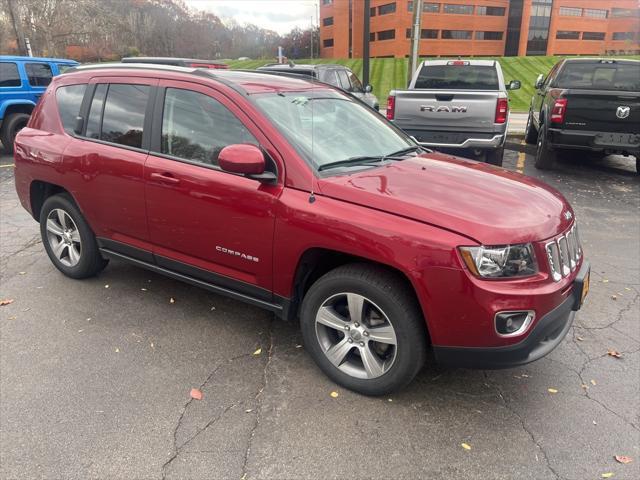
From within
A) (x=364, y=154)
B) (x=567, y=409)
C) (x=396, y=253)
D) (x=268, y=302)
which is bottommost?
(x=567, y=409)

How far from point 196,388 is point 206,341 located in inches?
22.0

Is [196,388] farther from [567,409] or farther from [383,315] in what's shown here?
[567,409]

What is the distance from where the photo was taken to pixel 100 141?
392cm

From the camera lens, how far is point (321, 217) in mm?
2797

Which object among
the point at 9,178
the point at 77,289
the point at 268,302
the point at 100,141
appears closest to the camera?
the point at 268,302

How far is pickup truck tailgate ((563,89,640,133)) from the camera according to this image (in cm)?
757

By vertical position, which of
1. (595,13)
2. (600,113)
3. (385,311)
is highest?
(595,13)

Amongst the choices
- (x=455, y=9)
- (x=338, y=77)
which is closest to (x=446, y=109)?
(x=338, y=77)

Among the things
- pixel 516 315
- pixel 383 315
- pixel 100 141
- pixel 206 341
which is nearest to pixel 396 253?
pixel 383 315

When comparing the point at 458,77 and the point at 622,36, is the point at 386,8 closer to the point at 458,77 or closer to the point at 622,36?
the point at 622,36

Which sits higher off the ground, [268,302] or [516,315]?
[516,315]

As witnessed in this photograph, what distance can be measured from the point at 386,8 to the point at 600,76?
54.6 m

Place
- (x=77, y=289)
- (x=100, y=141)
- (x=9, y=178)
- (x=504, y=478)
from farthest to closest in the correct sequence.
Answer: (x=9, y=178), (x=77, y=289), (x=100, y=141), (x=504, y=478)

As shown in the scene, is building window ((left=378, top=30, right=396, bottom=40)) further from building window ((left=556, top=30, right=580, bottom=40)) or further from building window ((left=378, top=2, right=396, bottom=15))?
building window ((left=556, top=30, right=580, bottom=40))
